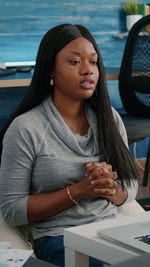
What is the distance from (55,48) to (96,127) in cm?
26

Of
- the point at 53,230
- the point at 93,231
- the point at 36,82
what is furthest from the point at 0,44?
the point at 93,231

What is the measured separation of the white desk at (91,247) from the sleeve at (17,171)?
31 centimetres

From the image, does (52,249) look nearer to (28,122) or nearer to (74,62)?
(28,122)

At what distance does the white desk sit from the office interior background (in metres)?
2.43

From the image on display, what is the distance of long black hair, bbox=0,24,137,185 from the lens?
161 cm

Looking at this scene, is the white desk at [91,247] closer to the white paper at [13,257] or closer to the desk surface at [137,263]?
the white paper at [13,257]

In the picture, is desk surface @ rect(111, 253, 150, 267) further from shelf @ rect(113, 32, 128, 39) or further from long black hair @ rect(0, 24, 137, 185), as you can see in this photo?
shelf @ rect(113, 32, 128, 39)

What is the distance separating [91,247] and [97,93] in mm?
646

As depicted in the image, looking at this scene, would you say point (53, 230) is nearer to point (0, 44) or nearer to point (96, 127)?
point (96, 127)

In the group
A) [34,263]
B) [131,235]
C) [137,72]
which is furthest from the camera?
[137,72]

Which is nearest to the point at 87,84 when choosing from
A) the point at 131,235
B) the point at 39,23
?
the point at 131,235

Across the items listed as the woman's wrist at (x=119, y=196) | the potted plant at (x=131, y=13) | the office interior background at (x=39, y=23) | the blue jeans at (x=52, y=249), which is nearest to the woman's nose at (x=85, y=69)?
the woman's wrist at (x=119, y=196)

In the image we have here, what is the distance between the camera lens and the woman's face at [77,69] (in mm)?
1593

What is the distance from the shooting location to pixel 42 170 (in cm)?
153
